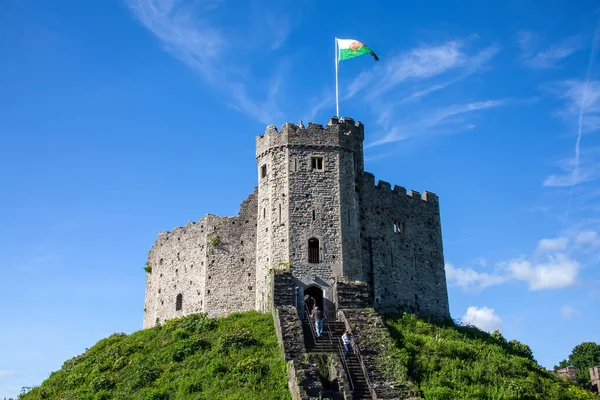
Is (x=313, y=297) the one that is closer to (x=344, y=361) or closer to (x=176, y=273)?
(x=344, y=361)

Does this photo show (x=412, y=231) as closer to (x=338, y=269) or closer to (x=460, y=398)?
(x=338, y=269)

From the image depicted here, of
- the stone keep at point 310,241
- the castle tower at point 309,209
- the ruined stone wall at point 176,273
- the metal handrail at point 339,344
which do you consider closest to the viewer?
the metal handrail at point 339,344

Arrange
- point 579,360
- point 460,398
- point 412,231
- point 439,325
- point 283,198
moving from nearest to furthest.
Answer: point 460,398, point 283,198, point 439,325, point 412,231, point 579,360

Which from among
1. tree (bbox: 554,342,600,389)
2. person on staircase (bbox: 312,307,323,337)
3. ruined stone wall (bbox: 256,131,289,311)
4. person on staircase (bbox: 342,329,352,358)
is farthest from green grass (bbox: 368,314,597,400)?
tree (bbox: 554,342,600,389)

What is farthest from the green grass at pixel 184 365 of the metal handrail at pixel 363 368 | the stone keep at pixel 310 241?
the metal handrail at pixel 363 368

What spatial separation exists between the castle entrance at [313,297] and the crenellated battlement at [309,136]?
8.07 metres

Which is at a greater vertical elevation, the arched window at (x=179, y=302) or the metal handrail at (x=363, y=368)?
the arched window at (x=179, y=302)

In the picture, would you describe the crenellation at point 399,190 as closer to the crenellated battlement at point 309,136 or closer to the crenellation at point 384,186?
the crenellation at point 384,186

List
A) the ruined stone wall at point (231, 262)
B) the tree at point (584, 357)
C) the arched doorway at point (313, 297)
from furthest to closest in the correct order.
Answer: the tree at point (584, 357)
the ruined stone wall at point (231, 262)
the arched doorway at point (313, 297)

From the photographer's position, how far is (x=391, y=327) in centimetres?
3706

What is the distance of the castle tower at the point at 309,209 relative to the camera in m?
38.9

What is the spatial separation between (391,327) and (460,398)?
26.5 feet

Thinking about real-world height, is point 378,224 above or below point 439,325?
above

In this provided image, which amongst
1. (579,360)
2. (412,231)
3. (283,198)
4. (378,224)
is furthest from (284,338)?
(579,360)
